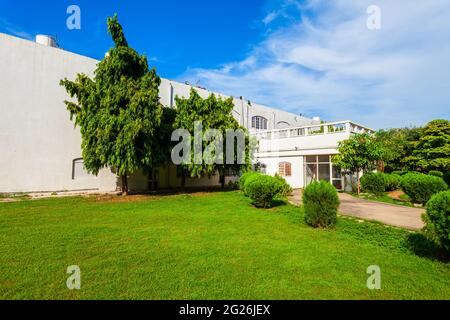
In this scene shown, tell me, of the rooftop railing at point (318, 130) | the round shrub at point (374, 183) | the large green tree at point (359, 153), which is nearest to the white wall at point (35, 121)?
the rooftop railing at point (318, 130)

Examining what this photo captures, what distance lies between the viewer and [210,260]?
4.71 m

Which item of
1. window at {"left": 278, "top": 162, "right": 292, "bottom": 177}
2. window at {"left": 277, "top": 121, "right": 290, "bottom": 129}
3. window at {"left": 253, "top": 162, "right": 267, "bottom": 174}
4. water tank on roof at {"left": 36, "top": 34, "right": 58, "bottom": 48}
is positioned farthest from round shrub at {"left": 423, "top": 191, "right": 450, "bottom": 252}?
window at {"left": 277, "top": 121, "right": 290, "bottom": 129}

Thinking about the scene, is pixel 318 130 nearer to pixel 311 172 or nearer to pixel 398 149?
pixel 311 172

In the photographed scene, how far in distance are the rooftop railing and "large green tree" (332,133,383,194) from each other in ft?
5.80

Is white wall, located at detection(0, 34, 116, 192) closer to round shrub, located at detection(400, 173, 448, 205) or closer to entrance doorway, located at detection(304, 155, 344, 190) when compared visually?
entrance doorway, located at detection(304, 155, 344, 190)

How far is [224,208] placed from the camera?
10680 millimetres

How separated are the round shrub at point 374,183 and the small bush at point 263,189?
25.6 ft

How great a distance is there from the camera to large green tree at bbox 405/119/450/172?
72.2ft

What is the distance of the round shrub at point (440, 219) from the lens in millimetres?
4375

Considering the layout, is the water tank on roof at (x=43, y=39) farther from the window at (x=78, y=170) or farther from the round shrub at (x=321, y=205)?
the round shrub at (x=321, y=205)
